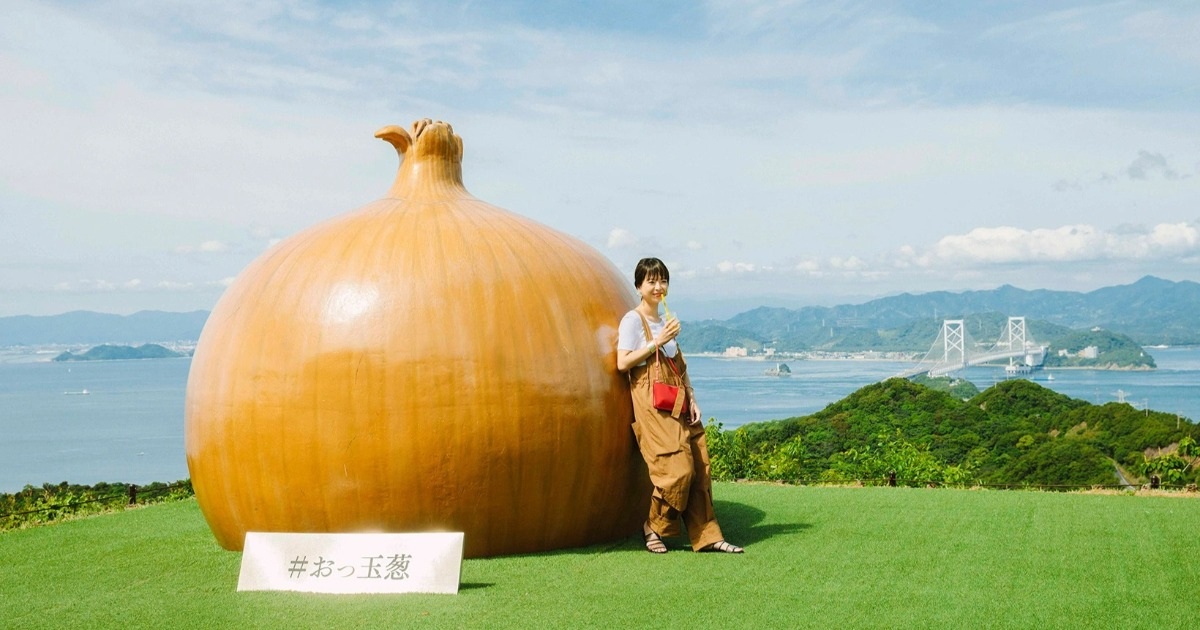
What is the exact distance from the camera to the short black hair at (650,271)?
9.61 m

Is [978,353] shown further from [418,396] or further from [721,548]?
[418,396]

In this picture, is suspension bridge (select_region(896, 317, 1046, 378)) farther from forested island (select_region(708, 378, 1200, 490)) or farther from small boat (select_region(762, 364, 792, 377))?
forested island (select_region(708, 378, 1200, 490))

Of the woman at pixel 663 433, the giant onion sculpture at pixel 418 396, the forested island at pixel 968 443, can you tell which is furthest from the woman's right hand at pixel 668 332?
the forested island at pixel 968 443

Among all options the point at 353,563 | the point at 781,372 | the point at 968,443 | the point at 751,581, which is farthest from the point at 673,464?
the point at 781,372

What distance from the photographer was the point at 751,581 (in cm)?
826

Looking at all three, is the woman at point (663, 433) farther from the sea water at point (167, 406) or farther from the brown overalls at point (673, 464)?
the sea water at point (167, 406)

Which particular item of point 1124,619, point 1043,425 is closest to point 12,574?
point 1124,619

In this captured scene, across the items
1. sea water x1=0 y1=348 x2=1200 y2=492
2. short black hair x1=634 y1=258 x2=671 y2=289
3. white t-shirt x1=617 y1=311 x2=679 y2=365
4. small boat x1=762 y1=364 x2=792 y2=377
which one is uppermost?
short black hair x1=634 y1=258 x2=671 y2=289

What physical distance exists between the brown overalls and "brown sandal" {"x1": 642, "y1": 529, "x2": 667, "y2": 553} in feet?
0.17

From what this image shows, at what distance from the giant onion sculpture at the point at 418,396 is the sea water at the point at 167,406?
2723 centimetres

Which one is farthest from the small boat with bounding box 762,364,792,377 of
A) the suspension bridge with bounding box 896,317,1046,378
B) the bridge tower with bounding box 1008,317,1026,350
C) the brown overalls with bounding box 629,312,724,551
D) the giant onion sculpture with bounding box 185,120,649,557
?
the giant onion sculpture with bounding box 185,120,649,557

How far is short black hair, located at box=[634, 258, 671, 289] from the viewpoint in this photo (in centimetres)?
961

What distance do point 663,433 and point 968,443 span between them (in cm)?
2110

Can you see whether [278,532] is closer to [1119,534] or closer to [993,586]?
[993,586]
